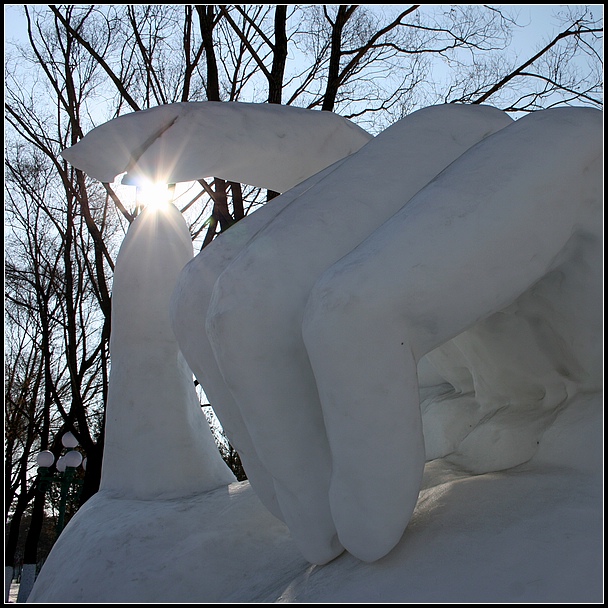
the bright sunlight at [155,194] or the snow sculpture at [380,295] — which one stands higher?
the bright sunlight at [155,194]

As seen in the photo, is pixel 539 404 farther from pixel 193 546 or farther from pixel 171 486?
pixel 171 486

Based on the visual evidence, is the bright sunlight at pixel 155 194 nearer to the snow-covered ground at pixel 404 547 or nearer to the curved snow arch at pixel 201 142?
the curved snow arch at pixel 201 142

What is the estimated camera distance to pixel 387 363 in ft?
5.70

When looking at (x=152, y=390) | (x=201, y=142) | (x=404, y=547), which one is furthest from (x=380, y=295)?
(x=152, y=390)

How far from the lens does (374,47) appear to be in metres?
8.51

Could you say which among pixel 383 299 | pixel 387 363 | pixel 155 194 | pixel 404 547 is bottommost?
pixel 404 547

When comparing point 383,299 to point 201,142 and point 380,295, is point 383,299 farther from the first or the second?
point 201,142

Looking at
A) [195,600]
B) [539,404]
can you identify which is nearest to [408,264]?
[539,404]

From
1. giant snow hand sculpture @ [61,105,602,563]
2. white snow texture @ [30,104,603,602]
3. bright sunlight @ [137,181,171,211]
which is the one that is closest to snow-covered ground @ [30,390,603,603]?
white snow texture @ [30,104,603,602]

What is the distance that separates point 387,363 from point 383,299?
5.7 inches

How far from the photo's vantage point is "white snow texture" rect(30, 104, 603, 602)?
5.80 feet

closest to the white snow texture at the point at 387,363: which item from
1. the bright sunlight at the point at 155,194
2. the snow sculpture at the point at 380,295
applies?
the snow sculpture at the point at 380,295

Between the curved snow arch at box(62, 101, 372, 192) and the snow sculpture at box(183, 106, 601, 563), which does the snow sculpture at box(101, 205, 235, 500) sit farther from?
the snow sculpture at box(183, 106, 601, 563)

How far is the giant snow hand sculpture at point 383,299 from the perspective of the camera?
176 centimetres
